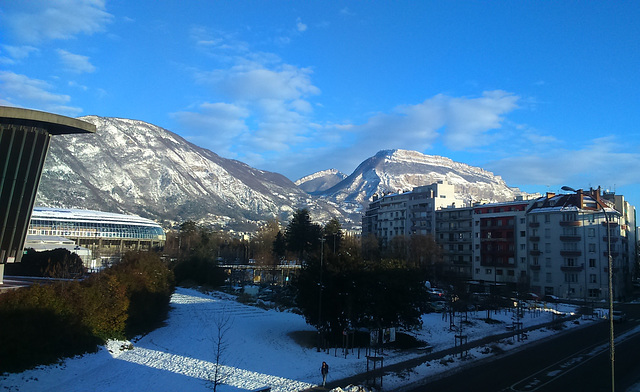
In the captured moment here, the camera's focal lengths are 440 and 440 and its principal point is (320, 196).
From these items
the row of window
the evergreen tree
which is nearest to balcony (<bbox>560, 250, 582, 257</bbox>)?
the evergreen tree

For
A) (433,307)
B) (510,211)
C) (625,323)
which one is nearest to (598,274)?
(510,211)

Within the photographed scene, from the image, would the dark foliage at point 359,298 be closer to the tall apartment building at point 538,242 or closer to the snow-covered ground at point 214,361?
the snow-covered ground at point 214,361

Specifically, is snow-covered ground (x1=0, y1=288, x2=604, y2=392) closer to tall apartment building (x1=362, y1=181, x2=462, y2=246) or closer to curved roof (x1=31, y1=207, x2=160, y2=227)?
tall apartment building (x1=362, y1=181, x2=462, y2=246)

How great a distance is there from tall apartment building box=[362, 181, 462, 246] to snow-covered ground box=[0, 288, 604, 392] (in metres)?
61.2

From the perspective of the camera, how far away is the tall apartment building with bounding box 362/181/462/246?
99.7 m

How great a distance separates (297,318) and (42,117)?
81.8 ft

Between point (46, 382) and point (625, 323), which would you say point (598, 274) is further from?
point (46, 382)

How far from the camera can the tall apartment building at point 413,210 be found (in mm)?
99688

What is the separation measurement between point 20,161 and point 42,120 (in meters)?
3.27

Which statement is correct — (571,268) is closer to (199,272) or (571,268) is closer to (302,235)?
(302,235)

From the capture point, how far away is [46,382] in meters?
18.1

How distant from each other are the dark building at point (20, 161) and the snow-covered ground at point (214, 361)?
1328cm

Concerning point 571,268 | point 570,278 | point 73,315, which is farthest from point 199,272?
point 570,278

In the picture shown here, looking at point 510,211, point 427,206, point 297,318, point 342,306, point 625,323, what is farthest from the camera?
point 427,206
